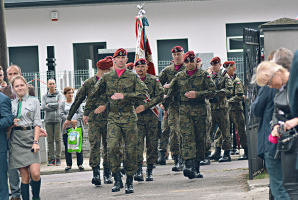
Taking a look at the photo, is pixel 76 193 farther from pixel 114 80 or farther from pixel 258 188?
pixel 258 188

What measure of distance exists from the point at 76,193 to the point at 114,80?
2027 millimetres

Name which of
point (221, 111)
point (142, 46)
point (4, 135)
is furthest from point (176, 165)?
point (4, 135)

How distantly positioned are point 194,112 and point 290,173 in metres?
3.67

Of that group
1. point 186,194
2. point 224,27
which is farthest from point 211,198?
point 224,27

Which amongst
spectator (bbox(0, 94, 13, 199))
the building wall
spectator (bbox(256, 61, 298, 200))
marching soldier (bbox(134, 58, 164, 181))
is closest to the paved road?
marching soldier (bbox(134, 58, 164, 181))

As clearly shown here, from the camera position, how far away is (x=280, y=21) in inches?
289

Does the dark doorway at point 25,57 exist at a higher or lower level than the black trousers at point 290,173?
higher

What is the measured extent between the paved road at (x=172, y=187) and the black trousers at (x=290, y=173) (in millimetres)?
1643

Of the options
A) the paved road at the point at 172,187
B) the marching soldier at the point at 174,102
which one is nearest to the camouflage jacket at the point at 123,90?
the paved road at the point at 172,187

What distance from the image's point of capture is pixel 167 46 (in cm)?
1744

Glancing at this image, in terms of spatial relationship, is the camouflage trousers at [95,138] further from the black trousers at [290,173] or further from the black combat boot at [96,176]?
the black trousers at [290,173]

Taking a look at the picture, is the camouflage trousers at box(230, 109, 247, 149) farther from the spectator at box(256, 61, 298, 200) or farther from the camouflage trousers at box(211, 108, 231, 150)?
the spectator at box(256, 61, 298, 200)

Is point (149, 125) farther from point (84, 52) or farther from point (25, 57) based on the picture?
point (25, 57)

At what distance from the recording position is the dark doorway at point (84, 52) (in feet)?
58.1
